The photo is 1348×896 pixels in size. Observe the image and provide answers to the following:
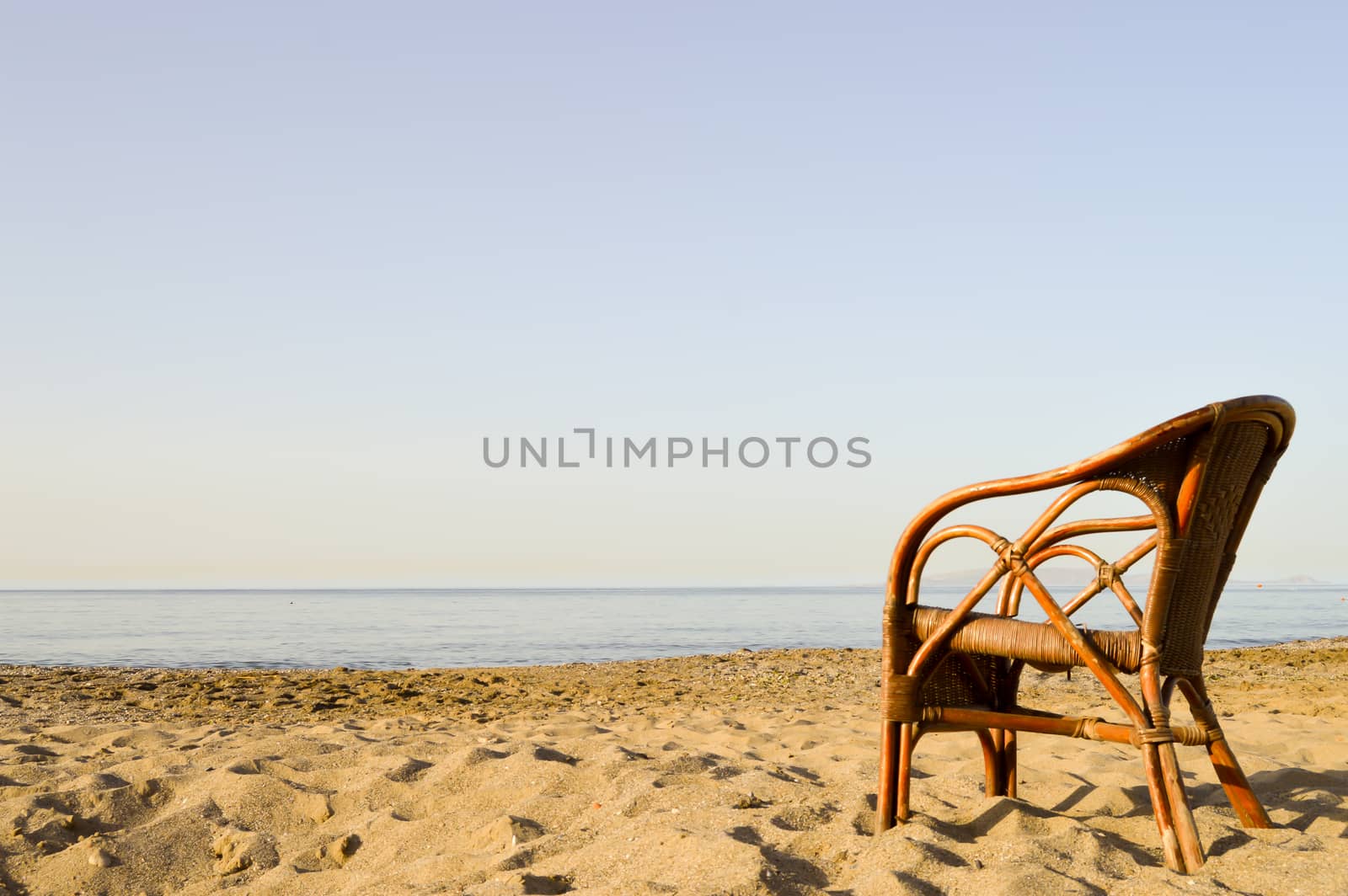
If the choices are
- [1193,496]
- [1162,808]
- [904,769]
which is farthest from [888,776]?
[1193,496]

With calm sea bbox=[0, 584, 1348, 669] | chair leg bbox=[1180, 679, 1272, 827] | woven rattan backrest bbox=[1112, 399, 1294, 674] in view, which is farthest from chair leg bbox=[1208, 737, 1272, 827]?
calm sea bbox=[0, 584, 1348, 669]

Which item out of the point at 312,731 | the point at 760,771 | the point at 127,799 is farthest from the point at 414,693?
the point at 760,771

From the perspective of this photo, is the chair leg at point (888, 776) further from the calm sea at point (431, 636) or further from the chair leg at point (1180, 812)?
the calm sea at point (431, 636)

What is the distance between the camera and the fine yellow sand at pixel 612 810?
93.2 inches

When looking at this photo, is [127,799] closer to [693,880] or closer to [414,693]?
[693,880]

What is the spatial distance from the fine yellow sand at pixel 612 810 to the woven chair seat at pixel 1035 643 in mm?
490

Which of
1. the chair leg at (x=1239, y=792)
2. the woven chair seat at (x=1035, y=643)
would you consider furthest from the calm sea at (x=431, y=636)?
the chair leg at (x=1239, y=792)

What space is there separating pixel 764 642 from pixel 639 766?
51.0ft

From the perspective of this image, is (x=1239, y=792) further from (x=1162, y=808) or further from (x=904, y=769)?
(x=904, y=769)

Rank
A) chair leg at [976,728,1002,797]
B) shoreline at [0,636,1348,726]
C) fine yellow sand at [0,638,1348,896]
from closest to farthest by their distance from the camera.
→ fine yellow sand at [0,638,1348,896] → chair leg at [976,728,1002,797] → shoreline at [0,636,1348,726]

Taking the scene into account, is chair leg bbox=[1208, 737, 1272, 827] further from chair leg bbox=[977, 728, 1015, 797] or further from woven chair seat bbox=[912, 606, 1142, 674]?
chair leg bbox=[977, 728, 1015, 797]

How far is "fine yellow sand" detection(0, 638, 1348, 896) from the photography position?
2.37 metres

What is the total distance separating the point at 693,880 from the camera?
230cm

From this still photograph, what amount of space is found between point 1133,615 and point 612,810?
5.84 feet
